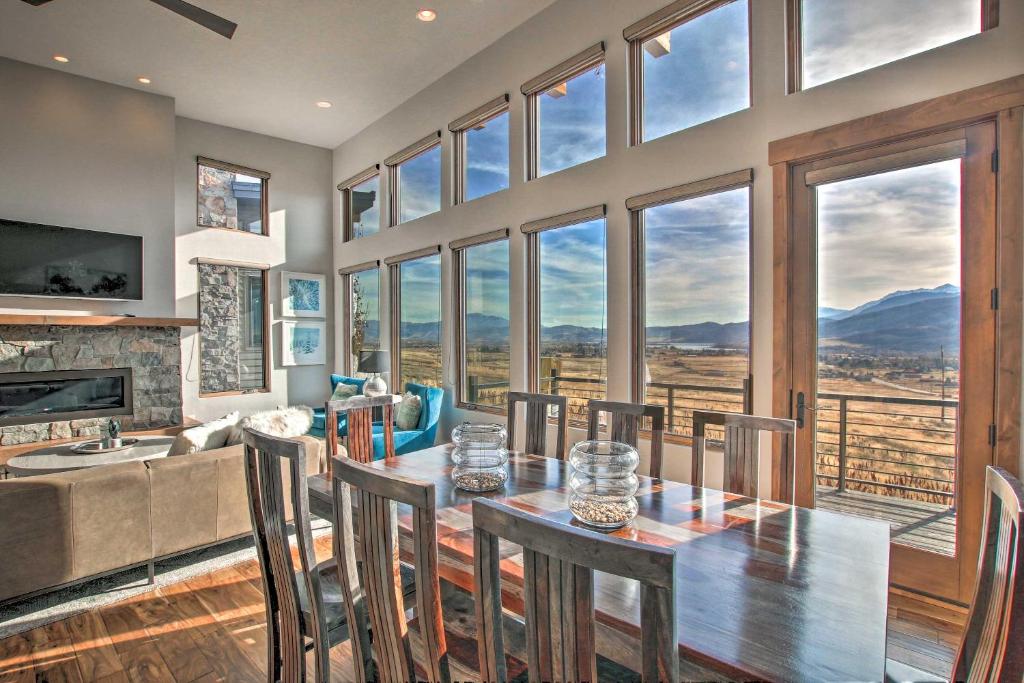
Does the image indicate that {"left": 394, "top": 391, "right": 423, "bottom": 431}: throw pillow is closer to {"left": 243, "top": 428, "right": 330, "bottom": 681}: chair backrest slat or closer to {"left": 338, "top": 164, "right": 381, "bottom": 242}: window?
{"left": 338, "top": 164, "right": 381, "bottom": 242}: window

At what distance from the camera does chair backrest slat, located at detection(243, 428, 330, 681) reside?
1.48m

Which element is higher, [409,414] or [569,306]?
[569,306]

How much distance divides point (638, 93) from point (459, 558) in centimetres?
357

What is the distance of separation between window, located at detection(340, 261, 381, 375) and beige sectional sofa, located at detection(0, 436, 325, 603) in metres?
3.76

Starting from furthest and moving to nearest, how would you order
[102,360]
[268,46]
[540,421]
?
[102,360]
[268,46]
[540,421]

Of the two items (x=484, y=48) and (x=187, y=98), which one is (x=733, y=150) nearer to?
(x=484, y=48)

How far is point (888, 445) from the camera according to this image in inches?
108

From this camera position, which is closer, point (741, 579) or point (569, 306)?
point (741, 579)

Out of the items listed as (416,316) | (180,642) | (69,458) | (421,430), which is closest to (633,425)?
(180,642)

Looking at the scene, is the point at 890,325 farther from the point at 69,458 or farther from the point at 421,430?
the point at 69,458

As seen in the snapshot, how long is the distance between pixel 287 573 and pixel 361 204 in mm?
6258

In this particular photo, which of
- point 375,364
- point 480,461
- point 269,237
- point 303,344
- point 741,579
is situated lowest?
point 741,579

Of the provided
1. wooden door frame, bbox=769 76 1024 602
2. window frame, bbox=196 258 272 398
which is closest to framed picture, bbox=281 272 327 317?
window frame, bbox=196 258 272 398

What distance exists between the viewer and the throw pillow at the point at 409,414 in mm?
5199
